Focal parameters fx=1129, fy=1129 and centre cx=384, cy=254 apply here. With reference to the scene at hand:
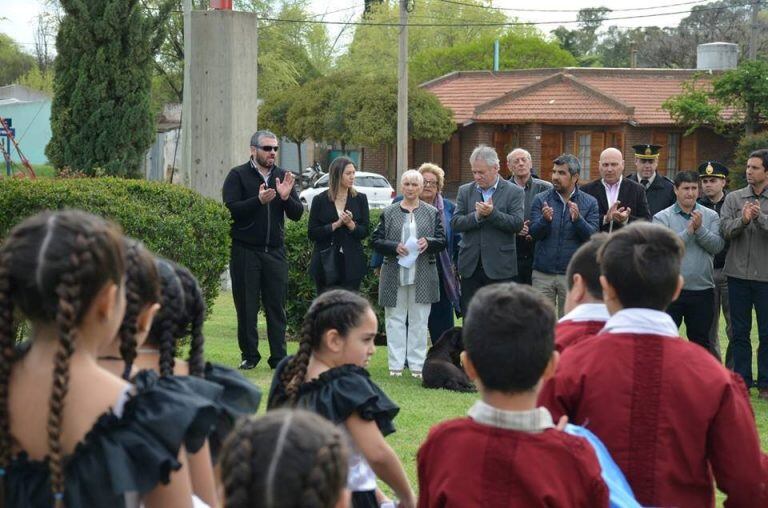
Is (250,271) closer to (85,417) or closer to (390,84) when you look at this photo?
(85,417)

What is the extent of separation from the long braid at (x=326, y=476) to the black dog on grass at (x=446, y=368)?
24.5 feet

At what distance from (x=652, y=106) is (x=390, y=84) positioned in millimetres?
10513

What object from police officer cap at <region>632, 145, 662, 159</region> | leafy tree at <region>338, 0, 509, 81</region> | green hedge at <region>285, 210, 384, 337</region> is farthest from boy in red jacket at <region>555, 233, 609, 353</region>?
leafy tree at <region>338, 0, 509, 81</region>

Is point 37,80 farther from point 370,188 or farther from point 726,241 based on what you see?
point 726,241

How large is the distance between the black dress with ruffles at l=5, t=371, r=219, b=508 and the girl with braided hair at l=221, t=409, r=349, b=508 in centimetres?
53

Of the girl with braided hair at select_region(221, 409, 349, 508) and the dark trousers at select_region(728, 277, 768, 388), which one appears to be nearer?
the girl with braided hair at select_region(221, 409, 349, 508)

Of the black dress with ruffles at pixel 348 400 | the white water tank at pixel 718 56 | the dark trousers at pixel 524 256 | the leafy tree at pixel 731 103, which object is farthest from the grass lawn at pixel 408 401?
the white water tank at pixel 718 56

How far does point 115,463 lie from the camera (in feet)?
8.86

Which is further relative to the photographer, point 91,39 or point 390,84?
point 390,84

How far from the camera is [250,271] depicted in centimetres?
1006

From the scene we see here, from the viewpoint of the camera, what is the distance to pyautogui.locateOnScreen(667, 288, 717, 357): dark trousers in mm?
9812

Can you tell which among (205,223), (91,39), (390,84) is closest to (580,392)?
(205,223)

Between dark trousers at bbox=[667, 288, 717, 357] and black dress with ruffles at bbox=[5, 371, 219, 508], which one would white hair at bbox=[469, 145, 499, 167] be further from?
black dress with ruffles at bbox=[5, 371, 219, 508]

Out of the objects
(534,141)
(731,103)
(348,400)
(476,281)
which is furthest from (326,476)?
(534,141)
